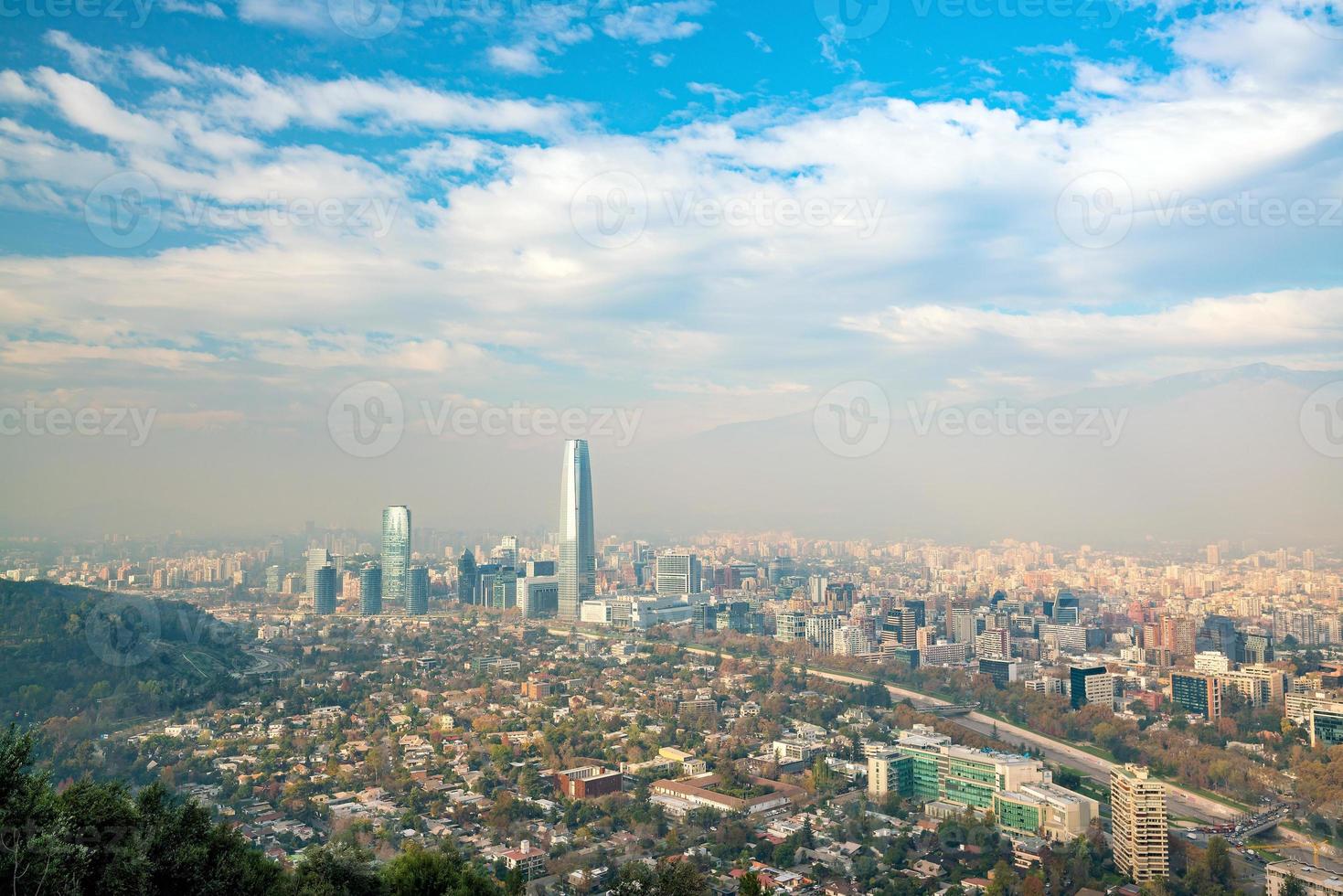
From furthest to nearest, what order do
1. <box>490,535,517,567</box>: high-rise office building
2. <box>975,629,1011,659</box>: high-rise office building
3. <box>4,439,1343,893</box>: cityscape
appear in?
<box>490,535,517,567</box>: high-rise office building → <box>975,629,1011,659</box>: high-rise office building → <box>4,439,1343,893</box>: cityscape

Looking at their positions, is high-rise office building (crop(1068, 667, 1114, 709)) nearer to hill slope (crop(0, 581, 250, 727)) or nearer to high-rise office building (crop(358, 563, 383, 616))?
hill slope (crop(0, 581, 250, 727))

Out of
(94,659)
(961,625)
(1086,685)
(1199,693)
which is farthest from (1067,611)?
(94,659)

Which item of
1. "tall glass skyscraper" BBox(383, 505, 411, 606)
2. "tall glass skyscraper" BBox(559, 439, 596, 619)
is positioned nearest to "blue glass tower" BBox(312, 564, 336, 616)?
"tall glass skyscraper" BBox(383, 505, 411, 606)

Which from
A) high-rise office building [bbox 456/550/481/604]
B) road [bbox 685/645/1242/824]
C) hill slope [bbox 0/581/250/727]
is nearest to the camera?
road [bbox 685/645/1242/824]

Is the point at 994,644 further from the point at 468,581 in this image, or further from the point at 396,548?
the point at 396,548

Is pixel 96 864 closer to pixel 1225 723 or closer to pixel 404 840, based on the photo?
pixel 404 840

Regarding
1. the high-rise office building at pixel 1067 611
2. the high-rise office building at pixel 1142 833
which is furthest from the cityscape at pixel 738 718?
the high-rise office building at pixel 1067 611

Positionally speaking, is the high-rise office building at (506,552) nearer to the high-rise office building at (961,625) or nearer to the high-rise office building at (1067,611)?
the high-rise office building at (961,625)
